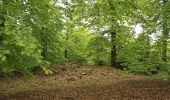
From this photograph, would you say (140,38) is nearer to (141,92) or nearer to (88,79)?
(141,92)

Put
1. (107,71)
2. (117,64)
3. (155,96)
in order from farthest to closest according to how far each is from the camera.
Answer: (117,64), (107,71), (155,96)

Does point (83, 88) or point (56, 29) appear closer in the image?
point (83, 88)

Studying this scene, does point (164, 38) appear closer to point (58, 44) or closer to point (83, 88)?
point (83, 88)

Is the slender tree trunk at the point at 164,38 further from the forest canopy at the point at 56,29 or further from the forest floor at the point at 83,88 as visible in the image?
the forest floor at the point at 83,88

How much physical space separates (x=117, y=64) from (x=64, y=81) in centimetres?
994

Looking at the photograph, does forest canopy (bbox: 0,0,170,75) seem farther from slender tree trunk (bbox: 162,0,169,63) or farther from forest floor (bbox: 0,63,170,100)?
forest floor (bbox: 0,63,170,100)

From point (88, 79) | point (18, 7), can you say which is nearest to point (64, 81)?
point (88, 79)

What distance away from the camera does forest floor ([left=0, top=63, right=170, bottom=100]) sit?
16594mm

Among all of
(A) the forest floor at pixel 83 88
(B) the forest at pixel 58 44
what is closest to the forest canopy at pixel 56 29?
(B) the forest at pixel 58 44

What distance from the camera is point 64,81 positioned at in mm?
22625

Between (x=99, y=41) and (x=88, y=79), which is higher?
(x=99, y=41)

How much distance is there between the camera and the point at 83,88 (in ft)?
62.8

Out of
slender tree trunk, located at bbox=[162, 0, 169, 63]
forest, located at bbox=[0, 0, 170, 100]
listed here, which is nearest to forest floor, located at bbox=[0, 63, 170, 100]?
forest, located at bbox=[0, 0, 170, 100]

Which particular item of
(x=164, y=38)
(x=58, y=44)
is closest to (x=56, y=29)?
(x=58, y=44)
